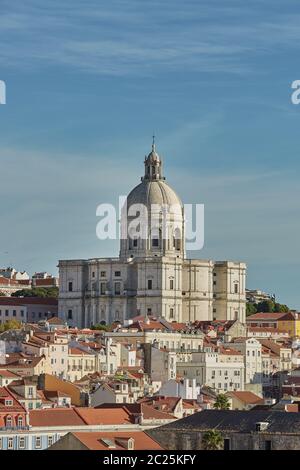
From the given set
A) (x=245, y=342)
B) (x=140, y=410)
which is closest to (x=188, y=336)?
(x=245, y=342)

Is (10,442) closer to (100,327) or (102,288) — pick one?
(100,327)

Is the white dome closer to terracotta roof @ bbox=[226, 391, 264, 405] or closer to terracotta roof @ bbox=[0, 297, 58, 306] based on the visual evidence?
terracotta roof @ bbox=[0, 297, 58, 306]

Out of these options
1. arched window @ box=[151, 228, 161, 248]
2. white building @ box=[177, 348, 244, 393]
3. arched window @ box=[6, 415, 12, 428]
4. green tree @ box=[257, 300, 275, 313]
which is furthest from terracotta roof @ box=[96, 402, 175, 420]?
green tree @ box=[257, 300, 275, 313]

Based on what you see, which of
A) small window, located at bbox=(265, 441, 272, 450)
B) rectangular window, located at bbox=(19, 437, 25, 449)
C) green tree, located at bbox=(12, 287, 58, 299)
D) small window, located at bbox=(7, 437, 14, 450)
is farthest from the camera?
green tree, located at bbox=(12, 287, 58, 299)

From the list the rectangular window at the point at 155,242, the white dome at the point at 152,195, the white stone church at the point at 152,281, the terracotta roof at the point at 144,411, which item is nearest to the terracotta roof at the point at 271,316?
the white stone church at the point at 152,281

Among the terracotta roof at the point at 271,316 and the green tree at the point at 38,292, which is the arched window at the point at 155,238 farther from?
the green tree at the point at 38,292
